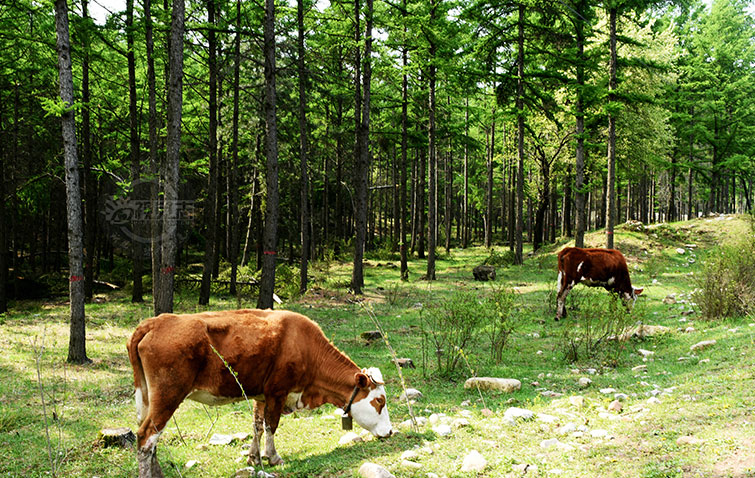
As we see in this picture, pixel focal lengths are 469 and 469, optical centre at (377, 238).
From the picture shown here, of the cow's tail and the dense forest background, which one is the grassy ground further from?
the dense forest background

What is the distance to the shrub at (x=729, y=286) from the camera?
1055 centimetres

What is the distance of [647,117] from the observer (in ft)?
92.3

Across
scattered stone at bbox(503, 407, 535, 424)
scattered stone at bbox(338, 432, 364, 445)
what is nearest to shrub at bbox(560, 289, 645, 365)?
scattered stone at bbox(503, 407, 535, 424)

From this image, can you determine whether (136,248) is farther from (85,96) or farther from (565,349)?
(565,349)

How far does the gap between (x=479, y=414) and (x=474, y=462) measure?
1.90 meters

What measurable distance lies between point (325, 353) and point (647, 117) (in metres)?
29.2

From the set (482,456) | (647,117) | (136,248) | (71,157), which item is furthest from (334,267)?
(482,456)

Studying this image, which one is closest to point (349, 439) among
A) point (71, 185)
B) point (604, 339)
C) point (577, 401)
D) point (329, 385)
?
point (329, 385)

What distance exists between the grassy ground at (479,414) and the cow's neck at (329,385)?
1.90ft

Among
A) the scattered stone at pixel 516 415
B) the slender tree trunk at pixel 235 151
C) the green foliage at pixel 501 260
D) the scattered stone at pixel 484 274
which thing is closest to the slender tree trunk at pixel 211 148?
the slender tree trunk at pixel 235 151

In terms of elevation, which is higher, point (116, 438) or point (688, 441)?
point (688, 441)

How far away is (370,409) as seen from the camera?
576cm

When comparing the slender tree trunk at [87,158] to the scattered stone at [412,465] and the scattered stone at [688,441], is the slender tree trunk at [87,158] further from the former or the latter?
the scattered stone at [688,441]

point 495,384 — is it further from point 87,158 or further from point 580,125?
point 580,125
